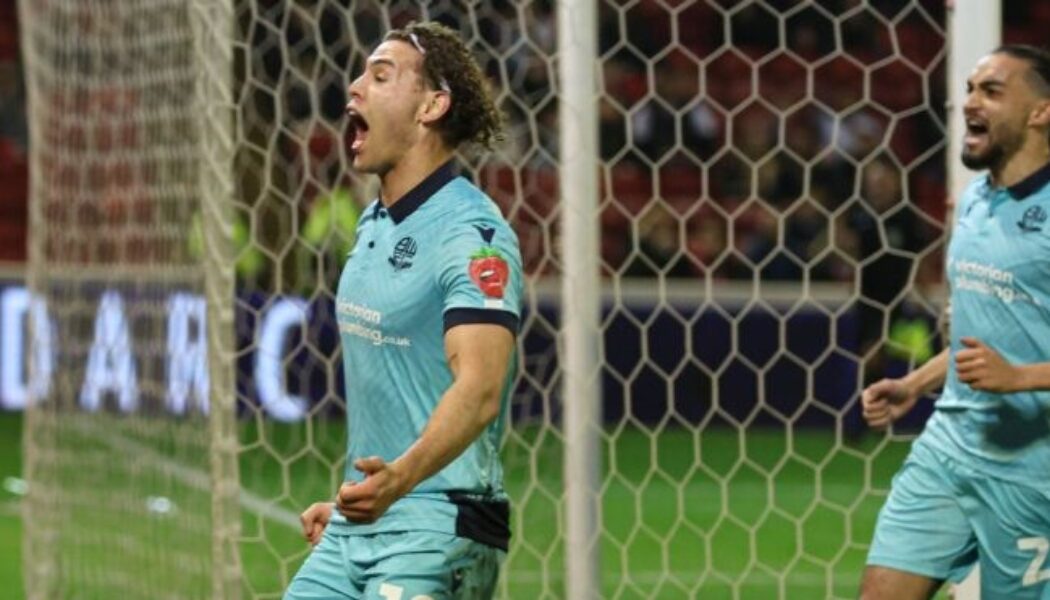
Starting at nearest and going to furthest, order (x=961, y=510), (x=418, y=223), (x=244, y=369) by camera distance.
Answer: (x=418, y=223) → (x=961, y=510) → (x=244, y=369)

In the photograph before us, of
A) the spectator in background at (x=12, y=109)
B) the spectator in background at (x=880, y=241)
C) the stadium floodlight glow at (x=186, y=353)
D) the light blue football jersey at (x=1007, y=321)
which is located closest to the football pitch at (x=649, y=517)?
the stadium floodlight glow at (x=186, y=353)

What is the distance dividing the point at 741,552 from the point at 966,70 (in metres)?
3.64

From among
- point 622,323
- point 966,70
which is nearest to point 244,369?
point 622,323

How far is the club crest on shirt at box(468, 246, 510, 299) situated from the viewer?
12.6 ft

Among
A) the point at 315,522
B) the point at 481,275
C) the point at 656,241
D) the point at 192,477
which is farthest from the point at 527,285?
the point at 481,275

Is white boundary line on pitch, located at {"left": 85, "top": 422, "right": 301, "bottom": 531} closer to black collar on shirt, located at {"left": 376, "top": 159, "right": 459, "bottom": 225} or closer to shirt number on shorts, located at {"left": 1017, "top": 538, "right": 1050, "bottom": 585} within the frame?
black collar on shirt, located at {"left": 376, "top": 159, "right": 459, "bottom": 225}

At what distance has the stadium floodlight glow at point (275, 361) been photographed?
436 inches

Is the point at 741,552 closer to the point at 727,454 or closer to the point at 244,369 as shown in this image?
the point at 727,454

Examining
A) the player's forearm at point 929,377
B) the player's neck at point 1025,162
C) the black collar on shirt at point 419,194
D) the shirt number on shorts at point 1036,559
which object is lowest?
the shirt number on shorts at point 1036,559

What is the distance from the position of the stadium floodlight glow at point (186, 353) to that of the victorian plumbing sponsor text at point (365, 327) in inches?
80.7

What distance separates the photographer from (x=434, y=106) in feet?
13.5

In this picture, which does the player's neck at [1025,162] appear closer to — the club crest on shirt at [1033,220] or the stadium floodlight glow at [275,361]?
the club crest on shirt at [1033,220]

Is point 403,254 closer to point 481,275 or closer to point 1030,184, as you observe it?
point 481,275

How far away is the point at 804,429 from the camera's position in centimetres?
1291
